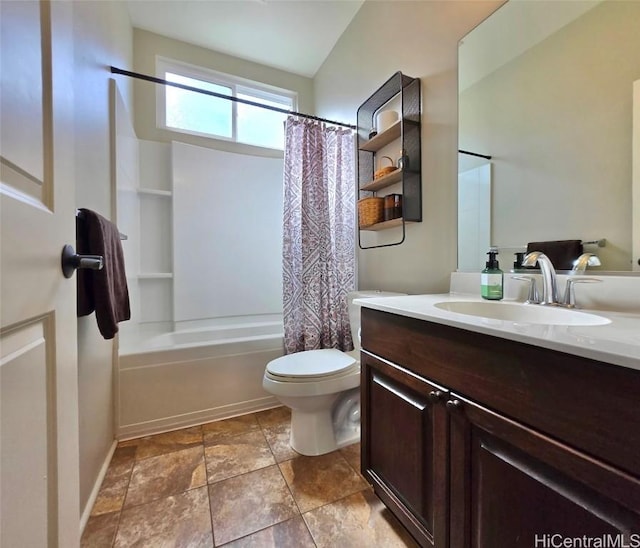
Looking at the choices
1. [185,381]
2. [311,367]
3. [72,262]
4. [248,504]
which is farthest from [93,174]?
[248,504]

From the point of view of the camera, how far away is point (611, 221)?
2.79 feet

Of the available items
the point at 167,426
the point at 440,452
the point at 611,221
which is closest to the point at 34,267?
the point at 440,452

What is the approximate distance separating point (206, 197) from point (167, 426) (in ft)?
5.58

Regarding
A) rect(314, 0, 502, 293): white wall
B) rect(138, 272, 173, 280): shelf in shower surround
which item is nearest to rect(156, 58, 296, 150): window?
rect(314, 0, 502, 293): white wall

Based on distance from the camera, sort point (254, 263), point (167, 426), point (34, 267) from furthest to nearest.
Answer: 1. point (254, 263)
2. point (167, 426)
3. point (34, 267)

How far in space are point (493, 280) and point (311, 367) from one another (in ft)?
2.95

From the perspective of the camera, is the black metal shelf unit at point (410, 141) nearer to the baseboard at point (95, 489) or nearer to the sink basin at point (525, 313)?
the sink basin at point (525, 313)

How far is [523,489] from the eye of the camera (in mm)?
580

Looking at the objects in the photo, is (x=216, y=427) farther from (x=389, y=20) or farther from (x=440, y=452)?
(x=389, y=20)

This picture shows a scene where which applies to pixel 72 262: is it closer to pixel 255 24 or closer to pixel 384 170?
pixel 384 170

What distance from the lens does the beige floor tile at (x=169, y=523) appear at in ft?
3.26

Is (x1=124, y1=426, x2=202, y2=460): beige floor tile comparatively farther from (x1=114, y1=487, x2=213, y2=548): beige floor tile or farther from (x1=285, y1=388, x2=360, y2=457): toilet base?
(x1=285, y1=388, x2=360, y2=457): toilet base

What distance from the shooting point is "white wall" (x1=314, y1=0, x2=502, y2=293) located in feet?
4.35

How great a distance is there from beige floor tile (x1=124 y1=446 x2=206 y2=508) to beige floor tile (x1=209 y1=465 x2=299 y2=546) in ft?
0.43
